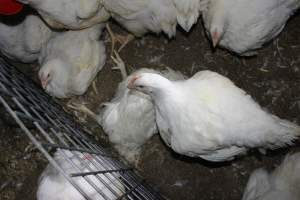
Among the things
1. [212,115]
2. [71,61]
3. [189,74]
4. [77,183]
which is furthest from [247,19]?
[77,183]

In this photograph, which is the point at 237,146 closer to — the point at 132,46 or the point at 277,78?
the point at 277,78

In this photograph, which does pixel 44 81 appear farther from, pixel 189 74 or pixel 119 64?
pixel 189 74

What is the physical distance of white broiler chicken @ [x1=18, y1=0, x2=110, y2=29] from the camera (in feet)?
8.46

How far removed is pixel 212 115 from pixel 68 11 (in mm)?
1180

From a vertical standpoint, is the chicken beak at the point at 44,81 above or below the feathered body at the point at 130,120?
above

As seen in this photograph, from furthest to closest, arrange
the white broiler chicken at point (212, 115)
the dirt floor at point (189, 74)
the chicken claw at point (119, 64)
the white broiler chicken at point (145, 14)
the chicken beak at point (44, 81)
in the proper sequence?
1. the chicken claw at point (119, 64)
2. the dirt floor at point (189, 74)
3. the chicken beak at point (44, 81)
4. the white broiler chicken at point (145, 14)
5. the white broiler chicken at point (212, 115)

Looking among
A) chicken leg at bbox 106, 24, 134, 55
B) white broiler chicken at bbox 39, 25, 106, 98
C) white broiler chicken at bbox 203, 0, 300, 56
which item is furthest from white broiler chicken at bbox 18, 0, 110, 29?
white broiler chicken at bbox 203, 0, 300, 56

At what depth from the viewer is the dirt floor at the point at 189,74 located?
289 centimetres

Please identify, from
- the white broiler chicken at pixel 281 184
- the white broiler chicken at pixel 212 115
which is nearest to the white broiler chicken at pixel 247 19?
the white broiler chicken at pixel 212 115

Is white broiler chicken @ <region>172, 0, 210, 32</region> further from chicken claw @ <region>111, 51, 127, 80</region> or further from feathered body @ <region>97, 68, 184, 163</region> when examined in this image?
chicken claw @ <region>111, 51, 127, 80</region>

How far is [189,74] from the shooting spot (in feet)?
9.93

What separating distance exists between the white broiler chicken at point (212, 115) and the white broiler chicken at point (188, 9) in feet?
1.51

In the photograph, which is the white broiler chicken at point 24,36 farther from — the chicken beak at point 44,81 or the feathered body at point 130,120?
the feathered body at point 130,120

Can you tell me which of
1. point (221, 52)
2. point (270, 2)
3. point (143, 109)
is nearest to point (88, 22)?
point (143, 109)
